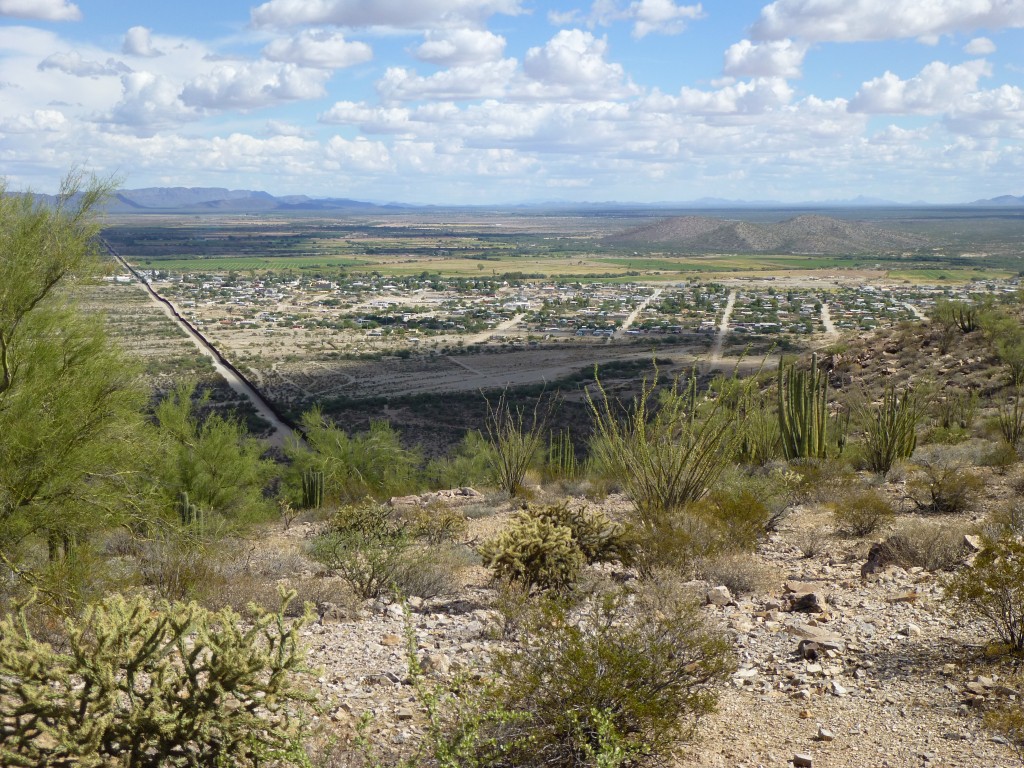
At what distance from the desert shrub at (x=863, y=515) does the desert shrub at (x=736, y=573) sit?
181cm

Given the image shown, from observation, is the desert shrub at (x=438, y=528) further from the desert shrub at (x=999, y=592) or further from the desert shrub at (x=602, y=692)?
the desert shrub at (x=999, y=592)

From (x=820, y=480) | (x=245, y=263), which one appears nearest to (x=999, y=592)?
(x=820, y=480)

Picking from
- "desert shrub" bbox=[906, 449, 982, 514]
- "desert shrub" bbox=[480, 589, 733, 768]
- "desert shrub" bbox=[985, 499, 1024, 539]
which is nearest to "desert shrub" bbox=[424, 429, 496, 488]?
"desert shrub" bbox=[906, 449, 982, 514]

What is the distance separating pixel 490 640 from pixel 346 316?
264ft

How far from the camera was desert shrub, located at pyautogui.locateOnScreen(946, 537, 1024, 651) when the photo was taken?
6.51 metres

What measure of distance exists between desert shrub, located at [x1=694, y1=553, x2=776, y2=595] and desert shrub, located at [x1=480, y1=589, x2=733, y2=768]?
256 cm

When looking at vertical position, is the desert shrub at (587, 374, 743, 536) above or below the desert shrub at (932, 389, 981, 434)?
above

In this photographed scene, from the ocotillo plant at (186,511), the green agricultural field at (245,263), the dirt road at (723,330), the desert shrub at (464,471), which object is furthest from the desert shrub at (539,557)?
the green agricultural field at (245,263)

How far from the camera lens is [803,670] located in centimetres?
646

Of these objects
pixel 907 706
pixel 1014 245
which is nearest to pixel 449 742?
pixel 907 706

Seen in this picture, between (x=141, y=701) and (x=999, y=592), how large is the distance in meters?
5.77

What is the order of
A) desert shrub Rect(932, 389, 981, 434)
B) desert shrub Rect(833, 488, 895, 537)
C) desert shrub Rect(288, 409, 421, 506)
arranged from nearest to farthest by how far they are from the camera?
desert shrub Rect(833, 488, 895, 537) → desert shrub Rect(288, 409, 421, 506) → desert shrub Rect(932, 389, 981, 434)

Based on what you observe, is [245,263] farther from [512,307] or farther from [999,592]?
[999,592]

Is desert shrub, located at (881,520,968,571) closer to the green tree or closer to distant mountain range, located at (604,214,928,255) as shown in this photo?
the green tree
